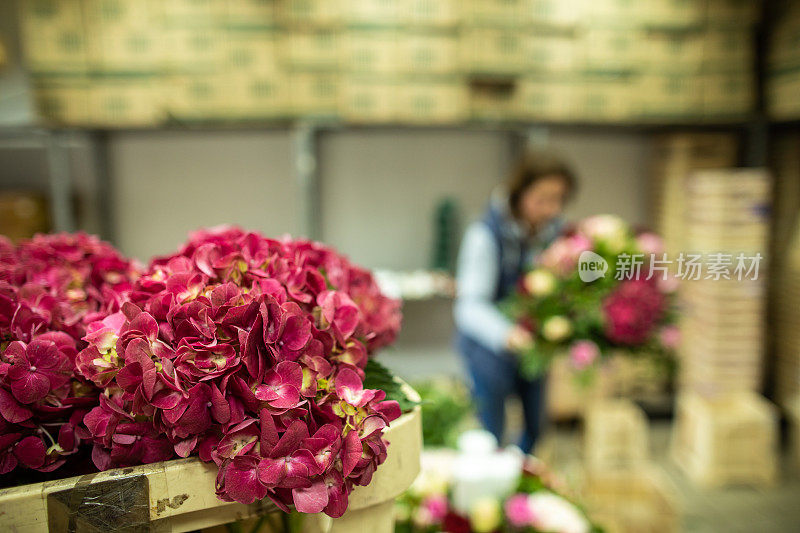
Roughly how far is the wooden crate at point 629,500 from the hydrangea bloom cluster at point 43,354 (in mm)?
1753

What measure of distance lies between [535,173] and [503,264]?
0.37 m

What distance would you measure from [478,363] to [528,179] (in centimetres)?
74

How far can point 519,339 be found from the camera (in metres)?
1.78

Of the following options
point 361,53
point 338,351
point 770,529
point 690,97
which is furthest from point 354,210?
point 338,351

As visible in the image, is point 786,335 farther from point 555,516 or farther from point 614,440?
point 555,516

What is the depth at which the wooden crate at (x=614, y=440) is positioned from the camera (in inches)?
82.4

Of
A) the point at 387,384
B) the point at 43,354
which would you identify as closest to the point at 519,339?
the point at 387,384

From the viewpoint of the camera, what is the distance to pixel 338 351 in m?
0.49

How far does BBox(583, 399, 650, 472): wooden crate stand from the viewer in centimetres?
209

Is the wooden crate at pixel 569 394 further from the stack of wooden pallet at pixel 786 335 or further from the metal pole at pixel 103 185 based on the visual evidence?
the metal pole at pixel 103 185

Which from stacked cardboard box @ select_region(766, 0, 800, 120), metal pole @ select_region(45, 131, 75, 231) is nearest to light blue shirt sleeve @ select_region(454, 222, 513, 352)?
stacked cardboard box @ select_region(766, 0, 800, 120)

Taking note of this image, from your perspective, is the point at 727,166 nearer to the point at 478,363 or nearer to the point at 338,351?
the point at 478,363

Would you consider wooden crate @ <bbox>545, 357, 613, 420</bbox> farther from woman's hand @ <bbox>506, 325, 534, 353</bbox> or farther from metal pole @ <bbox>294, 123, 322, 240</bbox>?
metal pole @ <bbox>294, 123, 322, 240</bbox>

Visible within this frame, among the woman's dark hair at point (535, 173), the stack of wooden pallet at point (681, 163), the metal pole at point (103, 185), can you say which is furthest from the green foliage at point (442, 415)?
the metal pole at point (103, 185)
